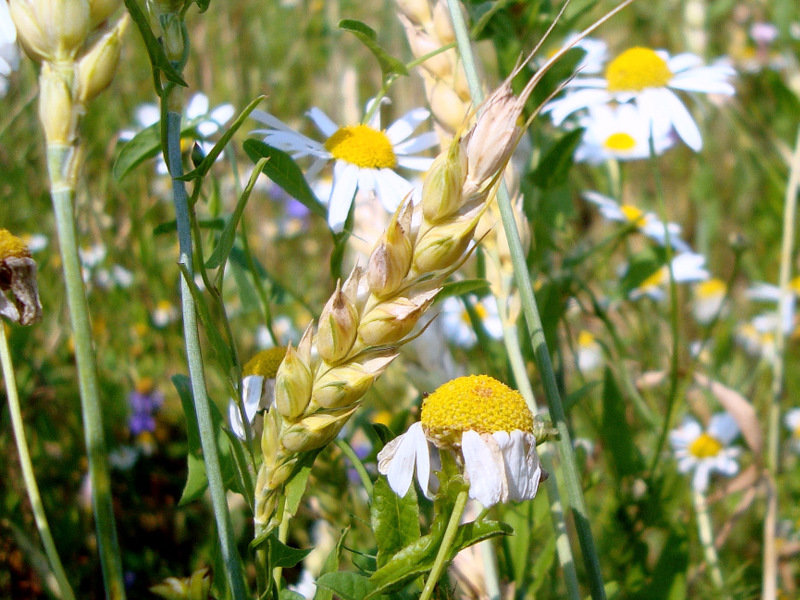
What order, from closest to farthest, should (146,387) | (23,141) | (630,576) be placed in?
(630,576), (146,387), (23,141)

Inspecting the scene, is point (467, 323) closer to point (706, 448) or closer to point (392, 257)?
point (706, 448)

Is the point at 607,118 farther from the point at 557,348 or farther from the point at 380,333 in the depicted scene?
the point at 380,333

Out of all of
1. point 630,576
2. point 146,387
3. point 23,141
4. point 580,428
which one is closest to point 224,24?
point 23,141

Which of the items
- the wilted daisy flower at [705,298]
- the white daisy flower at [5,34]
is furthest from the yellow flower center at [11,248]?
the wilted daisy flower at [705,298]

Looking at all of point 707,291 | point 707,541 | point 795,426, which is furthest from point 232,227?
point 707,291

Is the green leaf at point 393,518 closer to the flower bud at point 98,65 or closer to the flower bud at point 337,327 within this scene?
the flower bud at point 337,327

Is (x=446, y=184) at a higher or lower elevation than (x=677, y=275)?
higher

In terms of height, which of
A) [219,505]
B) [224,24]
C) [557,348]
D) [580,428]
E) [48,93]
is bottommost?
[580,428]
